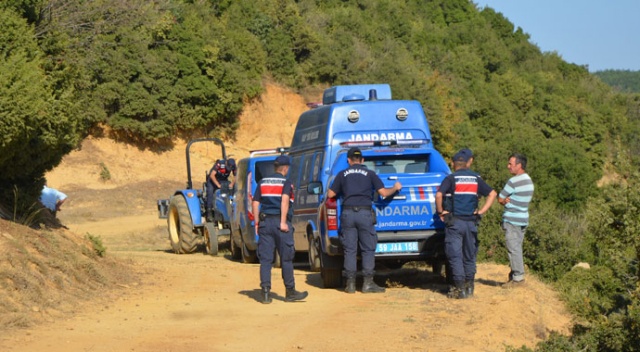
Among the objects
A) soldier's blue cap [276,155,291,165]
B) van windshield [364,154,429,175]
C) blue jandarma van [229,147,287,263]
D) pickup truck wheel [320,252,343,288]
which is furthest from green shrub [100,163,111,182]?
soldier's blue cap [276,155,291,165]

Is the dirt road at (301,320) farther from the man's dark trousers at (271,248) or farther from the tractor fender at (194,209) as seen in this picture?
the tractor fender at (194,209)

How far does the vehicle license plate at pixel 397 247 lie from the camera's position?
1345 centimetres

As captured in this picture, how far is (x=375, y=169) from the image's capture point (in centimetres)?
1484

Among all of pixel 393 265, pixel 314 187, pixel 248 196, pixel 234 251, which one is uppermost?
pixel 314 187

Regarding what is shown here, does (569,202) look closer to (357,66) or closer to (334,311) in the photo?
(357,66)

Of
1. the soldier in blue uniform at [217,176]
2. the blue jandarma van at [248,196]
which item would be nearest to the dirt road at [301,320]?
the blue jandarma van at [248,196]

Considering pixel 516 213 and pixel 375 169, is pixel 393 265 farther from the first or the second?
pixel 516 213

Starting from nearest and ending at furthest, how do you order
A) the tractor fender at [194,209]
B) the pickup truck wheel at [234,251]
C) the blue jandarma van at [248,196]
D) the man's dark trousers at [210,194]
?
1. the blue jandarma van at [248,196]
2. the pickup truck wheel at [234,251]
3. the man's dark trousers at [210,194]
4. the tractor fender at [194,209]

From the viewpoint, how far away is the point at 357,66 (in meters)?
54.9

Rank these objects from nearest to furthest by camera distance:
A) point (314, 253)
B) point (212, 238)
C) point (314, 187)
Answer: point (314, 187)
point (314, 253)
point (212, 238)

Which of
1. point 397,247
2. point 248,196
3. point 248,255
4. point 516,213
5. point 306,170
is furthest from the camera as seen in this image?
point 248,255

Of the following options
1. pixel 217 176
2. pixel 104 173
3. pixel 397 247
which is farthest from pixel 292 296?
pixel 104 173

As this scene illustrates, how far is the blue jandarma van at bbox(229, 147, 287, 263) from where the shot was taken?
61.6 feet

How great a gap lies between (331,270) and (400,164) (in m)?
2.06
